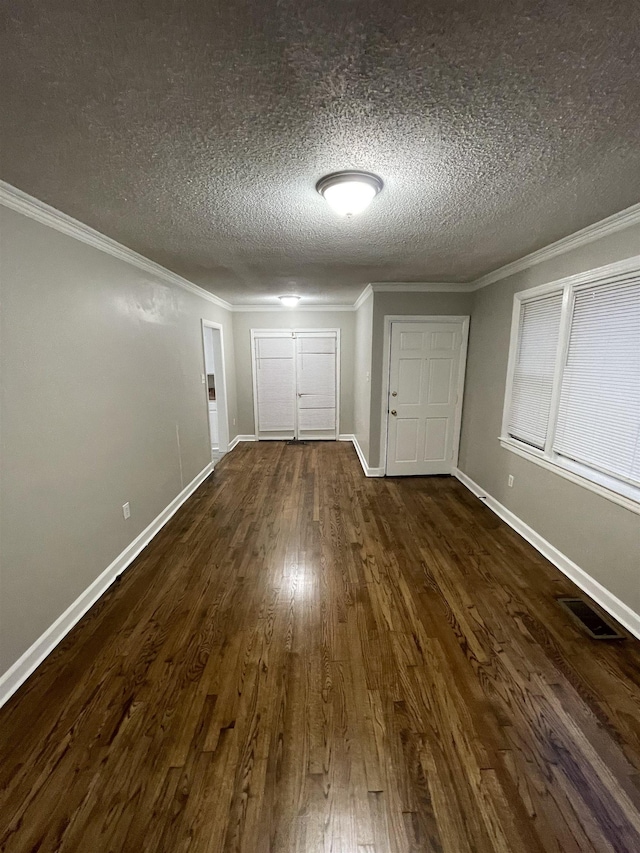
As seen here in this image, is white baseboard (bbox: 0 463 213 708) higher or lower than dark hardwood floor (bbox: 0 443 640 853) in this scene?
higher

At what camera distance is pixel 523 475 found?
3.14m

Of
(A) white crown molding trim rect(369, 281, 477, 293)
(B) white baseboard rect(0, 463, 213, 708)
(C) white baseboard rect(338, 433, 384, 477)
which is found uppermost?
(A) white crown molding trim rect(369, 281, 477, 293)

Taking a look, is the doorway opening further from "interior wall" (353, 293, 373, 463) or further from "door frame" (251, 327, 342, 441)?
"interior wall" (353, 293, 373, 463)

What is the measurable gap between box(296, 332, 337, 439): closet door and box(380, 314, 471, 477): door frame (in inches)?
76.8

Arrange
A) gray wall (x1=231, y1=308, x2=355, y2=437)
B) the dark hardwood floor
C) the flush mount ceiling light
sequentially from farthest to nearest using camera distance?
gray wall (x1=231, y1=308, x2=355, y2=437)
the flush mount ceiling light
the dark hardwood floor

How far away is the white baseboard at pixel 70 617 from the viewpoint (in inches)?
67.0

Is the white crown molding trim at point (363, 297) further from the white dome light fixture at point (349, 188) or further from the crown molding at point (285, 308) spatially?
the white dome light fixture at point (349, 188)

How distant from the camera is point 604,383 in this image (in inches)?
90.8

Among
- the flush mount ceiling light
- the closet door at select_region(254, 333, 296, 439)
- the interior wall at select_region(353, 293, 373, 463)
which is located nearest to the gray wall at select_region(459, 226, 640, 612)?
the interior wall at select_region(353, 293, 373, 463)

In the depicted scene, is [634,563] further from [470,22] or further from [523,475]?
Result: [470,22]

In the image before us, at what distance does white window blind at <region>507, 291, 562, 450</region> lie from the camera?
2820 mm

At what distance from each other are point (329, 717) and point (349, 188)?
2.46m

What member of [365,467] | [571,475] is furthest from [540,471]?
[365,467]

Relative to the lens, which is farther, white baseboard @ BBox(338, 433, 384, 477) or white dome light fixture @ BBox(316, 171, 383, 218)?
white baseboard @ BBox(338, 433, 384, 477)
